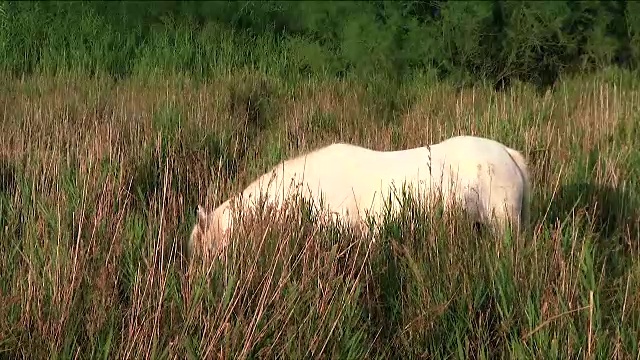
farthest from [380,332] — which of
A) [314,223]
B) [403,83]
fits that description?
[403,83]

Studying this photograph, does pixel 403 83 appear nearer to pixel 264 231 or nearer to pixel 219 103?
pixel 219 103

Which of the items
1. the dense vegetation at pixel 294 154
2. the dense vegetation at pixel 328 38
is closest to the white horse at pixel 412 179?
the dense vegetation at pixel 294 154

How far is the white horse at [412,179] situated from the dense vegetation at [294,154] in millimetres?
162

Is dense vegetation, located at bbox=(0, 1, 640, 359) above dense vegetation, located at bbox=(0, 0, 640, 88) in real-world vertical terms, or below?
below

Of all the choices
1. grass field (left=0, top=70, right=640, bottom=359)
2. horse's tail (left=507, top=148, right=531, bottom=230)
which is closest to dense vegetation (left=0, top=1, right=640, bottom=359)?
grass field (left=0, top=70, right=640, bottom=359)

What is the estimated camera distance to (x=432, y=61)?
22.5 feet

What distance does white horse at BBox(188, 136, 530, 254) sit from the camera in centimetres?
258

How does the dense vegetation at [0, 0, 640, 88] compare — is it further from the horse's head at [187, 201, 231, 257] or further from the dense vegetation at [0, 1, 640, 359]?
the horse's head at [187, 201, 231, 257]

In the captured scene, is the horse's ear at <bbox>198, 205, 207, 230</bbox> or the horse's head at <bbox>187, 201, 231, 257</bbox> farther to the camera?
the horse's ear at <bbox>198, 205, 207, 230</bbox>

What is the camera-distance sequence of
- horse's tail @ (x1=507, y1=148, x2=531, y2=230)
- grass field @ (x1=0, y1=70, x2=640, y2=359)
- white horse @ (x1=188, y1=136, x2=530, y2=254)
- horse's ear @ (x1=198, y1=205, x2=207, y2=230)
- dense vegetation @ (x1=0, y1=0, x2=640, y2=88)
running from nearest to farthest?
grass field @ (x1=0, y1=70, x2=640, y2=359) < horse's ear @ (x1=198, y1=205, x2=207, y2=230) < white horse @ (x1=188, y1=136, x2=530, y2=254) < horse's tail @ (x1=507, y1=148, x2=531, y2=230) < dense vegetation @ (x1=0, y1=0, x2=640, y2=88)

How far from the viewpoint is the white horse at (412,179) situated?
2580mm

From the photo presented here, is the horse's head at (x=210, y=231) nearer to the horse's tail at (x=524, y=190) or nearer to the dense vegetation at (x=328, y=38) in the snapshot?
the horse's tail at (x=524, y=190)

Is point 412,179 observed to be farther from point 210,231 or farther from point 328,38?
point 328,38

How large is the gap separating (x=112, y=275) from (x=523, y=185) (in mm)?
1592
